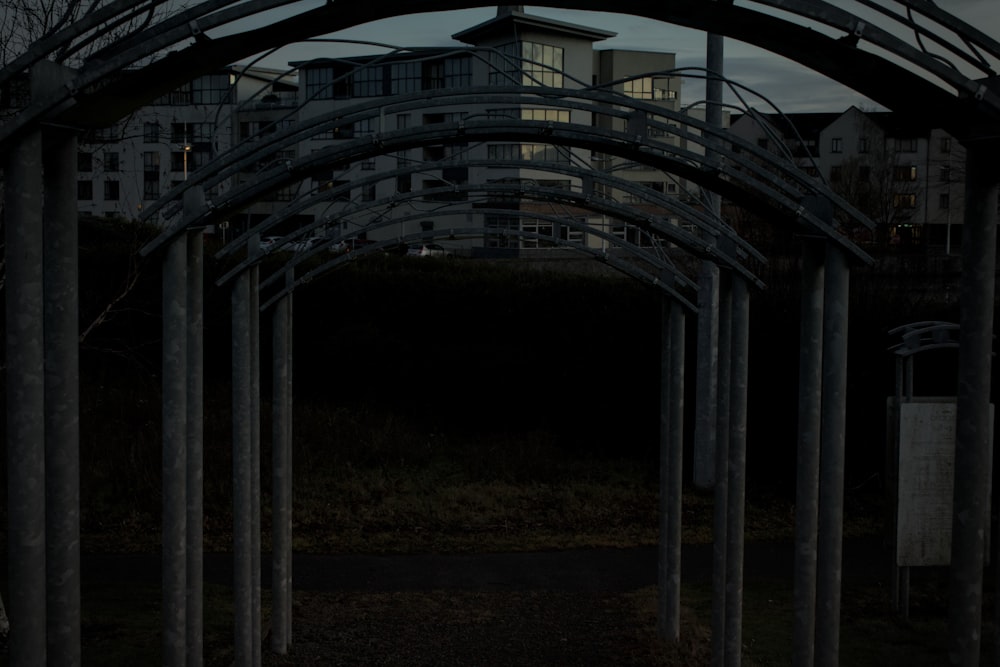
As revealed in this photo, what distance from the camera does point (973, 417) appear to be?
4395mm

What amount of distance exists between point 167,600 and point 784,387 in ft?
42.9

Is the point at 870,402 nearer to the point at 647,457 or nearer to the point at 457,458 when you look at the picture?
the point at 647,457

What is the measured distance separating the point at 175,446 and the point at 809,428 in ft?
11.3

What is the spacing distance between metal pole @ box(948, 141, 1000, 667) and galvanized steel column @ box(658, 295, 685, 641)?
547 cm

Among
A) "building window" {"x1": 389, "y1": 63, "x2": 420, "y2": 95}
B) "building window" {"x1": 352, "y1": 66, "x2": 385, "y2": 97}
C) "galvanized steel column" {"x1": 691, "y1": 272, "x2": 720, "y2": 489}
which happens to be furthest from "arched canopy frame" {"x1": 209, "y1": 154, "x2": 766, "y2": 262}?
"building window" {"x1": 389, "y1": 63, "x2": 420, "y2": 95}

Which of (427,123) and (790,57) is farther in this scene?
(427,123)

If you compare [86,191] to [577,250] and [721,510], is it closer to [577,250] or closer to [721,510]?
[577,250]

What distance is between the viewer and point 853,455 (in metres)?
16.8

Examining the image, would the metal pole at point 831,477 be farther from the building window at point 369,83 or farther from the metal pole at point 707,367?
the building window at point 369,83

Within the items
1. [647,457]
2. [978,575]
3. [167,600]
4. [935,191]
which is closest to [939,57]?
[978,575]

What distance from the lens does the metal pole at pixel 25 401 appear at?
4125mm

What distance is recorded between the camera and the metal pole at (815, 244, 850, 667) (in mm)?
5555

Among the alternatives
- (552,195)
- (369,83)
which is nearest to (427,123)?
(552,195)

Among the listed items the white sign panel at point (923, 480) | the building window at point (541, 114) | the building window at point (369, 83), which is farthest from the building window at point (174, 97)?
the building window at point (369, 83)
